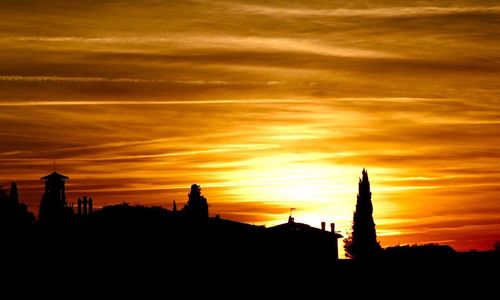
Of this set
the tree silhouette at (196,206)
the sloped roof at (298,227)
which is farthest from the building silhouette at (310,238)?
the tree silhouette at (196,206)

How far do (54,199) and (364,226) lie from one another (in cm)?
2669

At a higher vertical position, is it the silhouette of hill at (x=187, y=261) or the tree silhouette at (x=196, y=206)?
the tree silhouette at (x=196, y=206)

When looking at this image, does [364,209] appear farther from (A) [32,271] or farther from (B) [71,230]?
(A) [32,271]

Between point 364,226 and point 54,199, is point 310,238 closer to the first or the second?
point 364,226

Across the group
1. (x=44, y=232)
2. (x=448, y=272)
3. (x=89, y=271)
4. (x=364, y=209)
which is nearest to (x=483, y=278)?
(x=448, y=272)

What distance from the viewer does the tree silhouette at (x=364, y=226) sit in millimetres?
89312

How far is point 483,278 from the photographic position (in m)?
53.4

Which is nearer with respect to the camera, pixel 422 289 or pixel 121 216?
pixel 422 289

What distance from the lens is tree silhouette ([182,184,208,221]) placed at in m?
68.7

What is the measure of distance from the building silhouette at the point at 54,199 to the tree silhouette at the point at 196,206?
8.30 meters

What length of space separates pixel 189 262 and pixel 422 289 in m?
13.3

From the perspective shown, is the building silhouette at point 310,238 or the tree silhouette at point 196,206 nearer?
the tree silhouette at point 196,206

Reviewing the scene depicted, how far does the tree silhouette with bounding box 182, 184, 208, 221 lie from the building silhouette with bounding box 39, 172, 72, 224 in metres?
8.30

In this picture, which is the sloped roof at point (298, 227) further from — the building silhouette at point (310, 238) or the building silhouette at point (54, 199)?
the building silhouette at point (54, 199)
